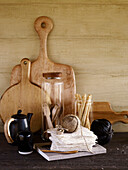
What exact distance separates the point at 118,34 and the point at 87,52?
0.21 meters

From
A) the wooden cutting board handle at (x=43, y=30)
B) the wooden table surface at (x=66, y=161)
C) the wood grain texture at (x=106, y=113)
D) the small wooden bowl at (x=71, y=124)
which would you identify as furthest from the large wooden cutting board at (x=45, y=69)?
the wooden table surface at (x=66, y=161)

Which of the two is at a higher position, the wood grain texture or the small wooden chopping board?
the small wooden chopping board

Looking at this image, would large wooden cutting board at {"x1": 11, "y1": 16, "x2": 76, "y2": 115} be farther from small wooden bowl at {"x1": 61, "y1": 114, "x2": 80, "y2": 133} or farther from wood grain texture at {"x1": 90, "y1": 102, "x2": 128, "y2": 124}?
small wooden bowl at {"x1": 61, "y1": 114, "x2": 80, "y2": 133}

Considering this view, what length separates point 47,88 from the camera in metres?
1.33

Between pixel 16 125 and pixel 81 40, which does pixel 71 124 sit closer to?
pixel 16 125

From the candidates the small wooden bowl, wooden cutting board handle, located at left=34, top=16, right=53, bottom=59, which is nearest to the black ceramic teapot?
the small wooden bowl

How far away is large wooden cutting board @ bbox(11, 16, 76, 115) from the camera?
4.45 ft

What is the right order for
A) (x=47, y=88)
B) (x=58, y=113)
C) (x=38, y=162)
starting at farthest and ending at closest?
(x=47, y=88) → (x=58, y=113) → (x=38, y=162)

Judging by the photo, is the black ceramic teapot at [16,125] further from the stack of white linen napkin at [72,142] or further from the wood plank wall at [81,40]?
the wood plank wall at [81,40]

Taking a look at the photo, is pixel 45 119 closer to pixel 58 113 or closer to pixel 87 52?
pixel 58 113

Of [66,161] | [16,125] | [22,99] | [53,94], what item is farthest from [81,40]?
[66,161]

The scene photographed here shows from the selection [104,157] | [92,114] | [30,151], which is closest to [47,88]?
[92,114]

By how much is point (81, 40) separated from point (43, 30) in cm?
22

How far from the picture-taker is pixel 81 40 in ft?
4.59
